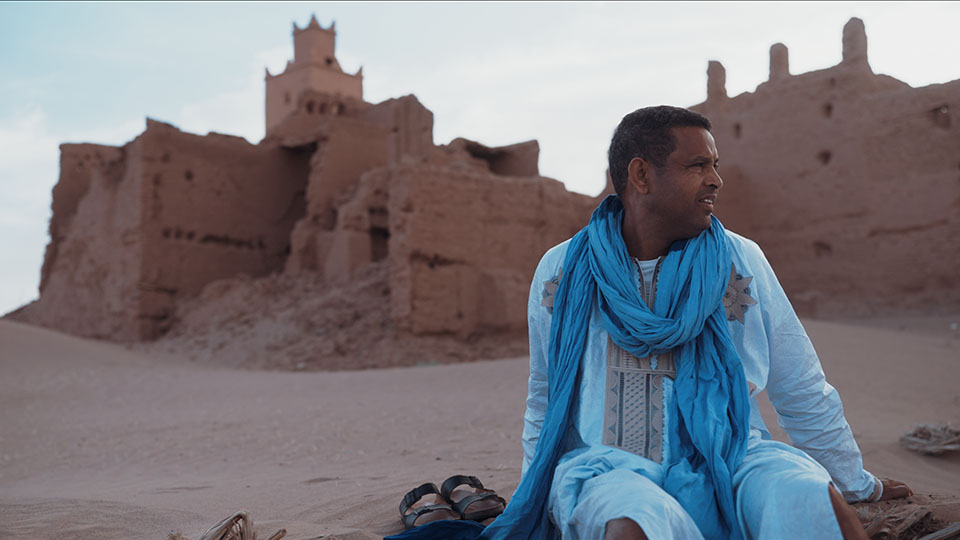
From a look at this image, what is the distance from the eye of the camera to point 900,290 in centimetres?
1476

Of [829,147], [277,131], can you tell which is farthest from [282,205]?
[829,147]

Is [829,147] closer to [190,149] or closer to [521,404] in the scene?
[521,404]

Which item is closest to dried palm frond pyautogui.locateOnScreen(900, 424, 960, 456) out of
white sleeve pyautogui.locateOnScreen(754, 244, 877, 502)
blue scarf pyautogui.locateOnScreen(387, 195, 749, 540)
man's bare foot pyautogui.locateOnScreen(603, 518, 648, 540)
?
white sleeve pyautogui.locateOnScreen(754, 244, 877, 502)

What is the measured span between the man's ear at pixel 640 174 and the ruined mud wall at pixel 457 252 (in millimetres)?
10247

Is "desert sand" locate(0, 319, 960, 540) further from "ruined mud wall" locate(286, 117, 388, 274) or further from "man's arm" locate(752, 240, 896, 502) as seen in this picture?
"ruined mud wall" locate(286, 117, 388, 274)

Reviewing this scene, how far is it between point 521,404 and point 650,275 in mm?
5691

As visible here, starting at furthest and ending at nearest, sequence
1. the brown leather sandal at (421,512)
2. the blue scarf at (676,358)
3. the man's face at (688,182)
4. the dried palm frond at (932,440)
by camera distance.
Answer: the dried palm frond at (932,440) → the brown leather sandal at (421,512) → the man's face at (688,182) → the blue scarf at (676,358)

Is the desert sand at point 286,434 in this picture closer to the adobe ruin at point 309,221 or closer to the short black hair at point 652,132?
the short black hair at point 652,132

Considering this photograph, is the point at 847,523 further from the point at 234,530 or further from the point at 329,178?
the point at 329,178

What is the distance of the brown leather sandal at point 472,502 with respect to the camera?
328 cm

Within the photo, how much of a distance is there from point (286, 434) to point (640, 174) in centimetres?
551

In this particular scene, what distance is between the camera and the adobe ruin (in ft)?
43.6

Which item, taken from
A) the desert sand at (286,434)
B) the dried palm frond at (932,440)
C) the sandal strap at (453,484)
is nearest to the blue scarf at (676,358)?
the sandal strap at (453,484)

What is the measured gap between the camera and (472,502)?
3.30 m
